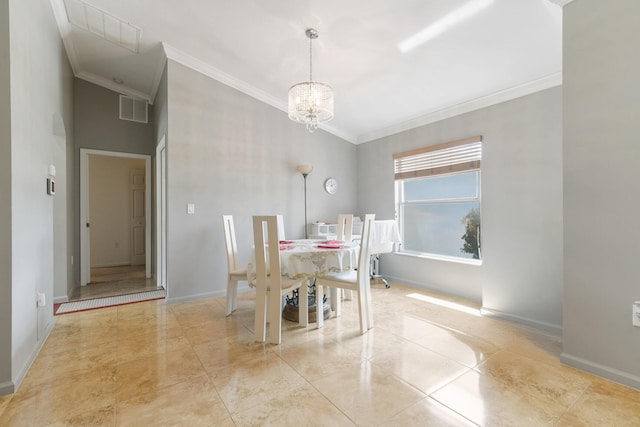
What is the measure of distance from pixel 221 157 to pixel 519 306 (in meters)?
3.83

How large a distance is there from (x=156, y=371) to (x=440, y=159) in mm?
3761

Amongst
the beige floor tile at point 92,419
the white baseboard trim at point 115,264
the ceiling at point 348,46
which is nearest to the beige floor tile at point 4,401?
the beige floor tile at point 92,419

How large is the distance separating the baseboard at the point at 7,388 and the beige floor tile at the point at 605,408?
10.1ft

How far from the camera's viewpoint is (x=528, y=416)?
1516 mm

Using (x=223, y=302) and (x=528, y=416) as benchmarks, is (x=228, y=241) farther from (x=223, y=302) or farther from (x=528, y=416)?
(x=528, y=416)

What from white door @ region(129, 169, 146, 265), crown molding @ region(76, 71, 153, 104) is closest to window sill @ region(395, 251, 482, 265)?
crown molding @ region(76, 71, 153, 104)

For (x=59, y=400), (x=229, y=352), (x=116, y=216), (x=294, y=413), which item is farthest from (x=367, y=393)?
(x=116, y=216)

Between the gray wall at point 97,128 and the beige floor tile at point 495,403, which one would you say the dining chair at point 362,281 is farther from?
the gray wall at point 97,128

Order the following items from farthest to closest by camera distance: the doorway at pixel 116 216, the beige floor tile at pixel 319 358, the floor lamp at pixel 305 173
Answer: the doorway at pixel 116 216 < the floor lamp at pixel 305 173 < the beige floor tile at pixel 319 358

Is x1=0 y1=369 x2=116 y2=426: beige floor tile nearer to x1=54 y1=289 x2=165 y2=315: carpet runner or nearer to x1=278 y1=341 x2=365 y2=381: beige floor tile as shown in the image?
x1=278 y1=341 x2=365 y2=381: beige floor tile

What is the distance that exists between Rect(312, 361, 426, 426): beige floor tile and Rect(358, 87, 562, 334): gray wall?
6.06ft

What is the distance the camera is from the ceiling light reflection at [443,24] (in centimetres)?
218

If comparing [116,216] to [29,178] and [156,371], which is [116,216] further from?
[156,371]

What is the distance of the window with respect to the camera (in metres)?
3.55
